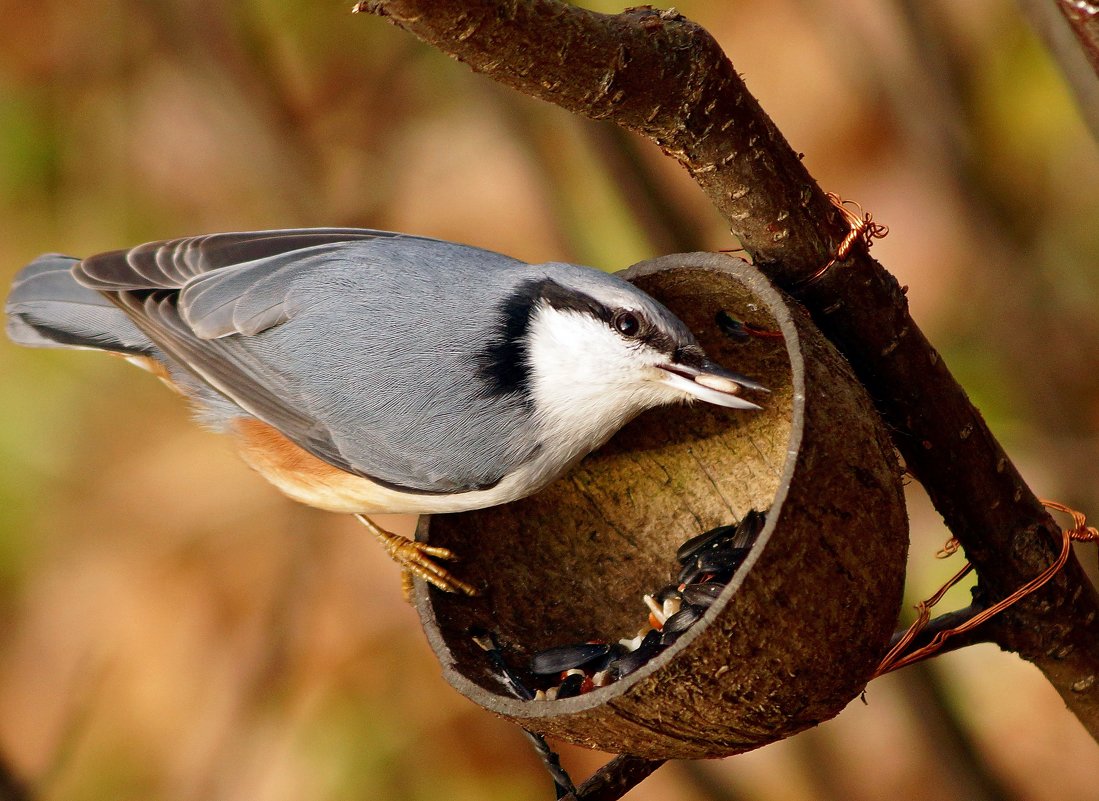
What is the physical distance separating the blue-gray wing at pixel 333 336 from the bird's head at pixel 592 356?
60 millimetres

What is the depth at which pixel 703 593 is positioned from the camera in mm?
1551

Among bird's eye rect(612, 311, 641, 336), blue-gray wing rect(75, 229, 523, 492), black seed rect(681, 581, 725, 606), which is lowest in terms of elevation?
black seed rect(681, 581, 725, 606)

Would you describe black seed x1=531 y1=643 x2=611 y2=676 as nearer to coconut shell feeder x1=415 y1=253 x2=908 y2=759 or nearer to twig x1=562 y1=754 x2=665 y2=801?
coconut shell feeder x1=415 y1=253 x2=908 y2=759

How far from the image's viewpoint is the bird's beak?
1.61 meters

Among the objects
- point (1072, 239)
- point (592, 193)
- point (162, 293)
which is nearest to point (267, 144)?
point (592, 193)

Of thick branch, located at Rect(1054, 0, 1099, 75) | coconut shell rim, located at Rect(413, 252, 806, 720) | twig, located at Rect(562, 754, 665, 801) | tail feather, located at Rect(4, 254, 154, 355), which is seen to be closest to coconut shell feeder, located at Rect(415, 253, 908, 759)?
coconut shell rim, located at Rect(413, 252, 806, 720)

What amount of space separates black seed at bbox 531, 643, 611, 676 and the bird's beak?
0.43 m

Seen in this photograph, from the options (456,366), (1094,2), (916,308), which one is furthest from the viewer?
(916,308)

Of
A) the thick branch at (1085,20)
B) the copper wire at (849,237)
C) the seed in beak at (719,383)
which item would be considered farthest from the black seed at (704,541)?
the thick branch at (1085,20)

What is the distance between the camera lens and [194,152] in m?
4.08

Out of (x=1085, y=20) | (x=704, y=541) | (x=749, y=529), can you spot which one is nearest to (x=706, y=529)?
(x=704, y=541)

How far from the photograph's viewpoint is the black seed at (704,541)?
5.80ft

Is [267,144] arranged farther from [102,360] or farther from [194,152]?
[102,360]

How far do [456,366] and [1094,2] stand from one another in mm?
1022
